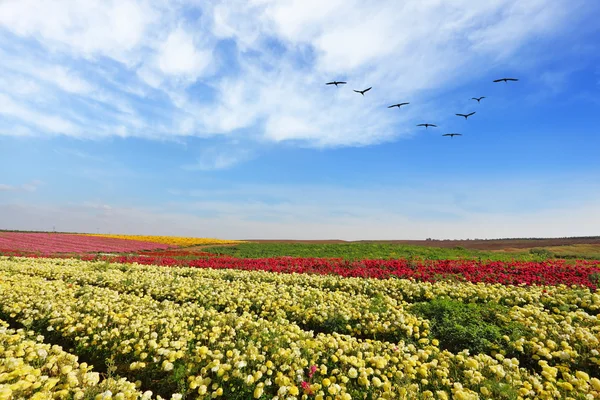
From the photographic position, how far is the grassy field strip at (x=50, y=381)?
10.8 feet

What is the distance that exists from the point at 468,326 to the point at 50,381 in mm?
6573

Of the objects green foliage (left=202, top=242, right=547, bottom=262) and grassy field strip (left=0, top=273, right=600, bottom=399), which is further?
green foliage (left=202, top=242, right=547, bottom=262)

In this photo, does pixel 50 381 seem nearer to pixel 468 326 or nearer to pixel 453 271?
pixel 468 326

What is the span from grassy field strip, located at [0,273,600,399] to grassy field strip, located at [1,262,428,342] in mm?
953

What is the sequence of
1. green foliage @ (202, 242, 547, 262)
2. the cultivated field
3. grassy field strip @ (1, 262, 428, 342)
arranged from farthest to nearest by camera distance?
1. green foliage @ (202, 242, 547, 262)
2. grassy field strip @ (1, 262, 428, 342)
3. the cultivated field

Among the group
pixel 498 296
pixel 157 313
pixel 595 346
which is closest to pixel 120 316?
pixel 157 313

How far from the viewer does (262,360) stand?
4320mm

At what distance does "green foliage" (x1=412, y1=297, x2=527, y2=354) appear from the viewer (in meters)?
5.66

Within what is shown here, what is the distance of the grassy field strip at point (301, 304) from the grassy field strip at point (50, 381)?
3265mm

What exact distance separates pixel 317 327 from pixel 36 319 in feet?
19.2

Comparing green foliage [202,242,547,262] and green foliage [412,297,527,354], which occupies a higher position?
green foliage [202,242,547,262]

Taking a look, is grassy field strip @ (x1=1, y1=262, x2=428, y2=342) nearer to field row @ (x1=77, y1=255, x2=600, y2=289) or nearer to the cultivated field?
the cultivated field

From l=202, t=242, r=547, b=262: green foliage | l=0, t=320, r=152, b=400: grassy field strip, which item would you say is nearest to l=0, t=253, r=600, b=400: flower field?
l=0, t=320, r=152, b=400: grassy field strip

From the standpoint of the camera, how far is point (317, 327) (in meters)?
6.82
